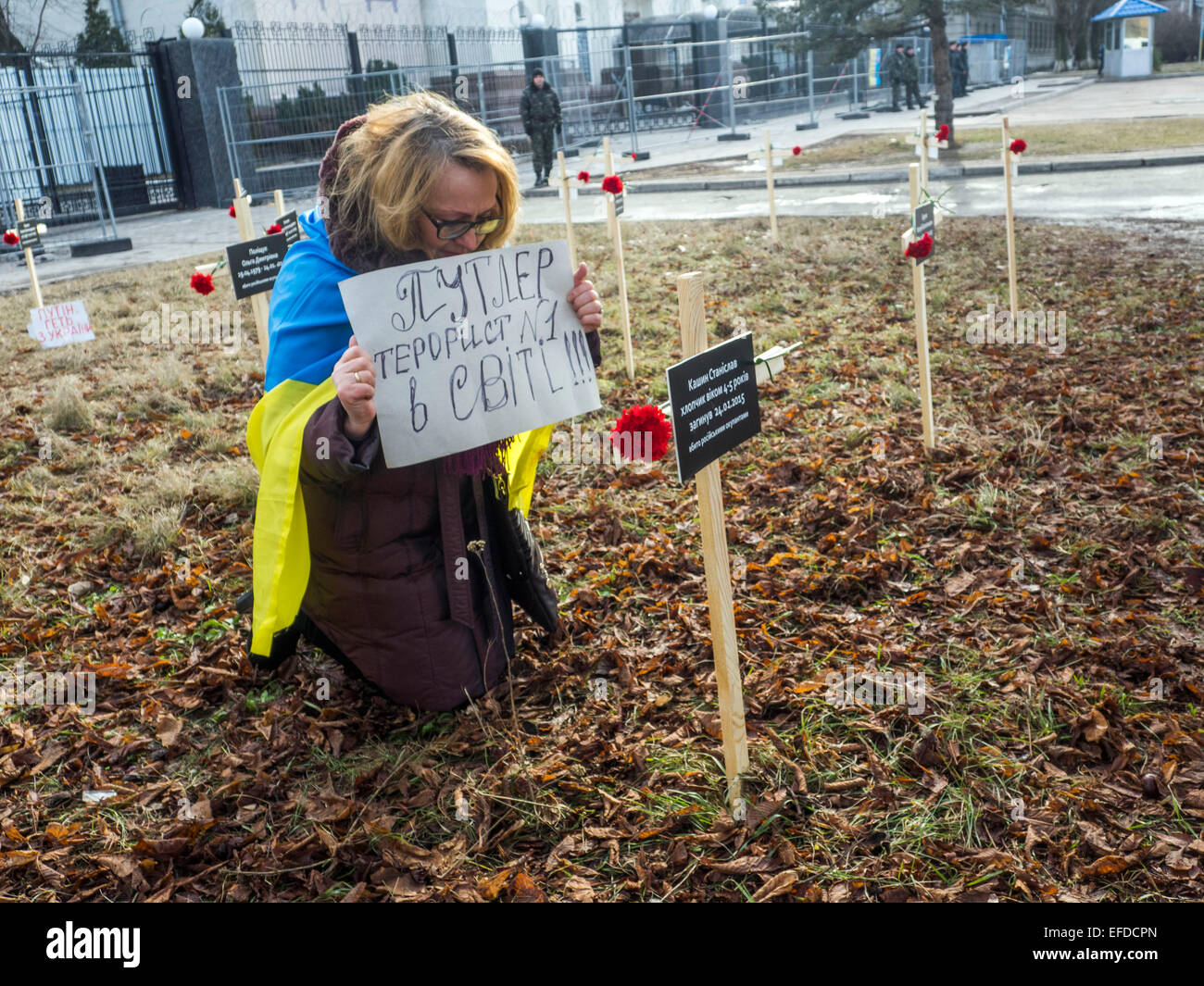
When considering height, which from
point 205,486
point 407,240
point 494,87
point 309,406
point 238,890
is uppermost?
point 494,87

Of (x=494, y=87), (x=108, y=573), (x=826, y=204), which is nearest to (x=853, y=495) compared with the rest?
(x=108, y=573)

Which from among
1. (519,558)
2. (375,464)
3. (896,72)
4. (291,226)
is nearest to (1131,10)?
(896,72)

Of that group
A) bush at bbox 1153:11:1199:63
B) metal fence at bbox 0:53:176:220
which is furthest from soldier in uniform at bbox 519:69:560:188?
bush at bbox 1153:11:1199:63

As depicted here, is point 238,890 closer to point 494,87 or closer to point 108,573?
point 108,573

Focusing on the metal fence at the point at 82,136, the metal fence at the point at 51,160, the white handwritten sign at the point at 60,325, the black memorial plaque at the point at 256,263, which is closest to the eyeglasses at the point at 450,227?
the black memorial plaque at the point at 256,263

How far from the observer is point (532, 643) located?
10.9 ft

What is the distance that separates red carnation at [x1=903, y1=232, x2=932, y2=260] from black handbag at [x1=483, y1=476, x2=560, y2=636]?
217cm

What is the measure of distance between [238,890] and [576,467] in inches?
116

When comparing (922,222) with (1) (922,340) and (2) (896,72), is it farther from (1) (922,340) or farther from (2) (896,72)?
(2) (896,72)

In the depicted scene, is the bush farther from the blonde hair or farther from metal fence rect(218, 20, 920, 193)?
the blonde hair

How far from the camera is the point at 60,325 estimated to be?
7793 millimetres

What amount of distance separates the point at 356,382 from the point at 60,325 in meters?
6.66

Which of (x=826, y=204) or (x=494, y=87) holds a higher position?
(x=494, y=87)

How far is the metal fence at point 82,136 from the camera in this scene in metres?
16.3
